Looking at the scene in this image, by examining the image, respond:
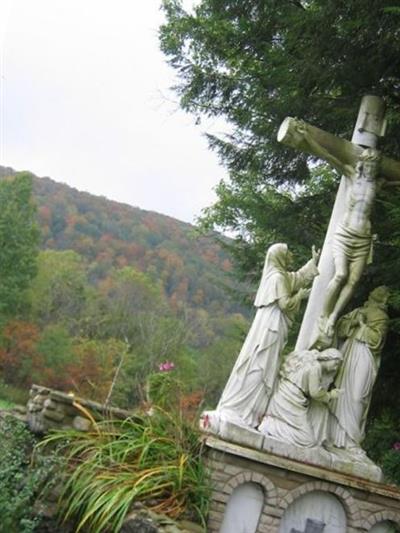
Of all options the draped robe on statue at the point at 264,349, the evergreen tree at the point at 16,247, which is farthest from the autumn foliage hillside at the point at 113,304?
the draped robe on statue at the point at 264,349

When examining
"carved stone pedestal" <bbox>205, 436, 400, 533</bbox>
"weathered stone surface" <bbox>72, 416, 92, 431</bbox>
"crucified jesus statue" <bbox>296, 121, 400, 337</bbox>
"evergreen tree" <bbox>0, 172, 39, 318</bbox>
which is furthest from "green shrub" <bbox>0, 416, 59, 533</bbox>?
"evergreen tree" <bbox>0, 172, 39, 318</bbox>

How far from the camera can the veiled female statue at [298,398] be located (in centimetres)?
670

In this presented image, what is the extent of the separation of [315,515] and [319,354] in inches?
54.4

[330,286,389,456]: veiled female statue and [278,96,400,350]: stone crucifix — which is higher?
[278,96,400,350]: stone crucifix

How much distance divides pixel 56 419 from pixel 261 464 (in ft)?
5.87

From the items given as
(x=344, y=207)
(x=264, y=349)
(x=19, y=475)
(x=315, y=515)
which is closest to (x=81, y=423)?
(x=19, y=475)

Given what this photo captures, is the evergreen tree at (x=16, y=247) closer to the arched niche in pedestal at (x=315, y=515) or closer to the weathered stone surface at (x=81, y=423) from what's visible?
the weathered stone surface at (x=81, y=423)

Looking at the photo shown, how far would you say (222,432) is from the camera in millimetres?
6477

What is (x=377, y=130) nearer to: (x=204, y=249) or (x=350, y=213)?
(x=350, y=213)

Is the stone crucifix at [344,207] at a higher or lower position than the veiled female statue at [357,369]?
higher

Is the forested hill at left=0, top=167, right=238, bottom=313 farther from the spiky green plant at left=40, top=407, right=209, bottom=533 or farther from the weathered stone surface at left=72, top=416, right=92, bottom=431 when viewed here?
the spiky green plant at left=40, top=407, right=209, bottom=533

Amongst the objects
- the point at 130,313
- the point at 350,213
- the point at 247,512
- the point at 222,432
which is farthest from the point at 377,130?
the point at 130,313

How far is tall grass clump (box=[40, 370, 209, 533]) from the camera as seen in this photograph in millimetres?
5730

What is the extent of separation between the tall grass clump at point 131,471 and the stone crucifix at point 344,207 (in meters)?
1.58
